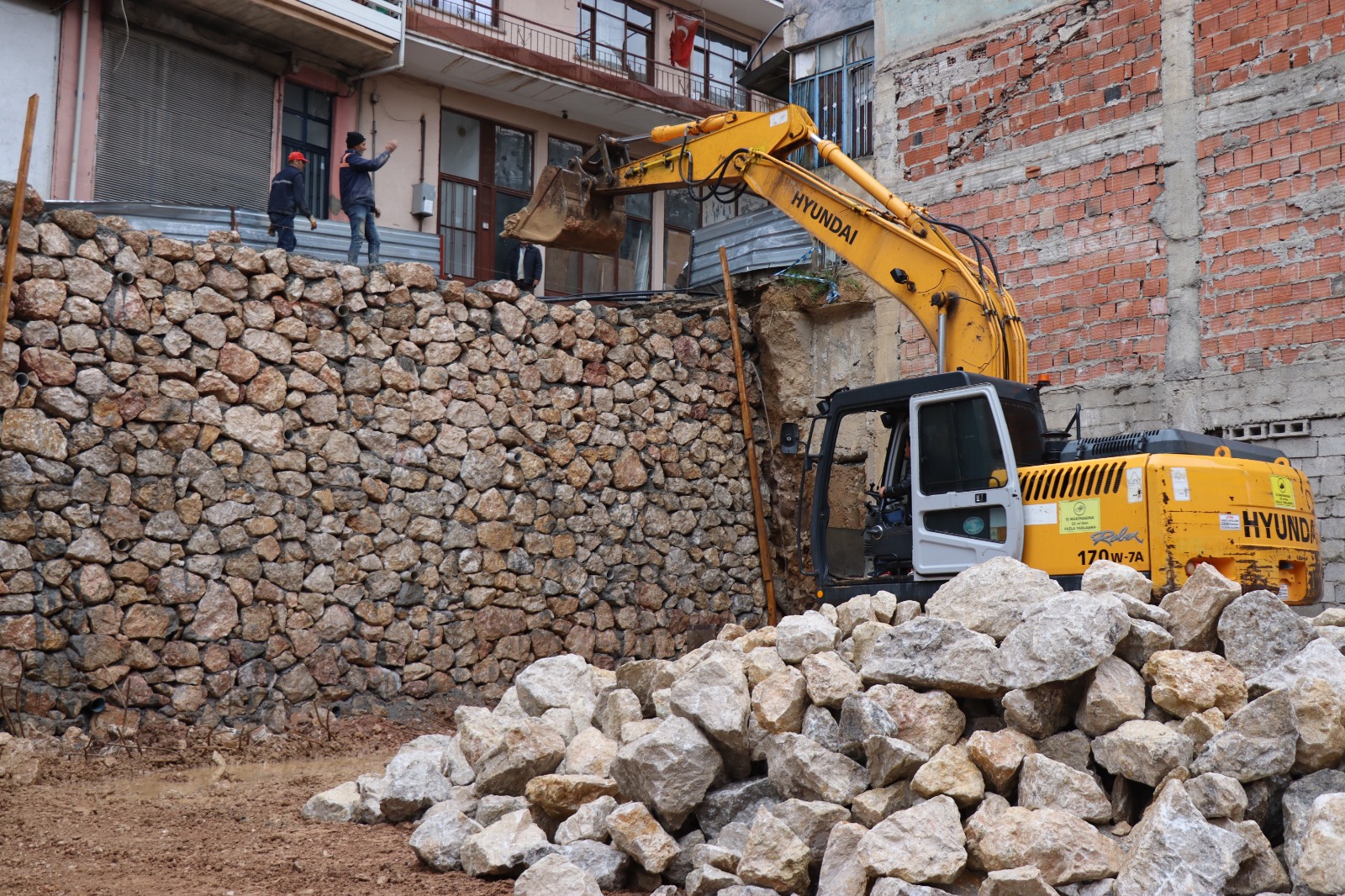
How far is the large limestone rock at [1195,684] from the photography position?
14.4ft

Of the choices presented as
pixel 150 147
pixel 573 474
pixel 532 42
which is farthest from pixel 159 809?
pixel 532 42

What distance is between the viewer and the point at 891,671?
4.87 metres

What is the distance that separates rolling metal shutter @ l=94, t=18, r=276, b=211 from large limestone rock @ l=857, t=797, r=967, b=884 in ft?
37.7

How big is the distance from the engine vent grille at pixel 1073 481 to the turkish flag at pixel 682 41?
13157 mm

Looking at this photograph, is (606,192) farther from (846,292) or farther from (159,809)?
(159,809)

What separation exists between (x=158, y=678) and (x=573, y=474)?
3836 millimetres

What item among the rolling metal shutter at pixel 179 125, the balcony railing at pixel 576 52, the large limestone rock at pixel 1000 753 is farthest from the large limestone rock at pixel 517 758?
the balcony railing at pixel 576 52

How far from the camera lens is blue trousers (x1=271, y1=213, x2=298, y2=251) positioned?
10.2 metres

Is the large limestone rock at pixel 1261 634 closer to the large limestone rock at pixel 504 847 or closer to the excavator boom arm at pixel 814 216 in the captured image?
the large limestone rock at pixel 504 847

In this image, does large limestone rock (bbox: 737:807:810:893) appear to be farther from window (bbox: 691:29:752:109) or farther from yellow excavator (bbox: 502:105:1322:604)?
window (bbox: 691:29:752:109)

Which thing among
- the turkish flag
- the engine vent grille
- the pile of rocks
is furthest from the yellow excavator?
the turkish flag

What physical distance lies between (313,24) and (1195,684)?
12421 mm

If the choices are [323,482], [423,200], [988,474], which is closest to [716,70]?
[423,200]

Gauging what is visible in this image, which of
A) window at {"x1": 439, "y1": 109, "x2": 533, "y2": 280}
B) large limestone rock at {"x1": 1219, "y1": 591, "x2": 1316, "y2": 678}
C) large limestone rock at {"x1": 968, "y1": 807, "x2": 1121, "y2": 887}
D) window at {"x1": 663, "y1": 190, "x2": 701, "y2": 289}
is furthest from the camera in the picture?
window at {"x1": 663, "y1": 190, "x2": 701, "y2": 289}
